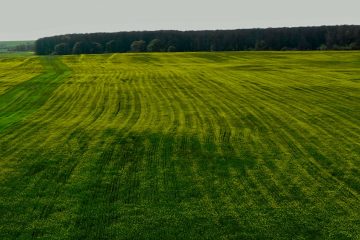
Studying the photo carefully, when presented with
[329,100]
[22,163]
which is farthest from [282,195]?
[329,100]

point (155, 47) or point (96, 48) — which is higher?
point (155, 47)

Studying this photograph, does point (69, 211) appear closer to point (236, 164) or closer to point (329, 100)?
point (236, 164)

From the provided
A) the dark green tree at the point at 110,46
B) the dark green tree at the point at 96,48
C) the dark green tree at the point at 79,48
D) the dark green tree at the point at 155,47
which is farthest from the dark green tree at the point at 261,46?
the dark green tree at the point at 79,48

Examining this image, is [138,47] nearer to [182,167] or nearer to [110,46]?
[110,46]

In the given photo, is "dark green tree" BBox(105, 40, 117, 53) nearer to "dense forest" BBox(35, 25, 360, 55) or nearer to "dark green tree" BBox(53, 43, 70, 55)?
"dense forest" BBox(35, 25, 360, 55)

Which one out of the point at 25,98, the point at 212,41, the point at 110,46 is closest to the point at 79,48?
the point at 110,46

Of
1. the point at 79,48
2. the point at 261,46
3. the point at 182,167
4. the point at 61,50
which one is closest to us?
the point at 182,167
